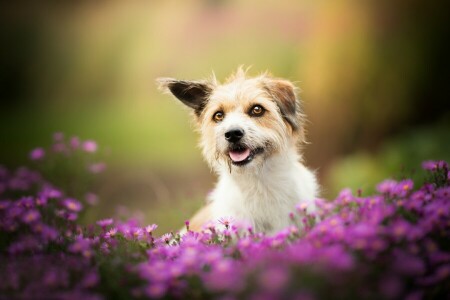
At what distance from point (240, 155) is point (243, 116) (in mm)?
369

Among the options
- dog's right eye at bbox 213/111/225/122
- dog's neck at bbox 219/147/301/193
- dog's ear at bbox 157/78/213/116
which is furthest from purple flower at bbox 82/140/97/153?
dog's neck at bbox 219/147/301/193

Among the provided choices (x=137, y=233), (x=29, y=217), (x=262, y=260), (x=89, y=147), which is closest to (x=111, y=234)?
(x=137, y=233)

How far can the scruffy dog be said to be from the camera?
13.5 ft

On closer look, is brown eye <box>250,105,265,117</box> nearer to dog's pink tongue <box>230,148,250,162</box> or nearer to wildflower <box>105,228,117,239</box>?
dog's pink tongue <box>230,148,250,162</box>

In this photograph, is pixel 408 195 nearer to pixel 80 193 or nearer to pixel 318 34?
pixel 80 193

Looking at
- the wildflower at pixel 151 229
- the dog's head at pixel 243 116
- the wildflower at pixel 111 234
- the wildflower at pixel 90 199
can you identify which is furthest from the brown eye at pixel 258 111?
the wildflower at pixel 90 199

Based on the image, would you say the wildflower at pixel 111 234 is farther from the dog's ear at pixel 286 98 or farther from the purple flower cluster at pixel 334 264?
the dog's ear at pixel 286 98

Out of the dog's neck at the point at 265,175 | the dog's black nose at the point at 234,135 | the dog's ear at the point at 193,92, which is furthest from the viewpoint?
the dog's ear at the point at 193,92

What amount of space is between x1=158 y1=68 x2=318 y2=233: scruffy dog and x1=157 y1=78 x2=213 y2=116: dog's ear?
0.04ft

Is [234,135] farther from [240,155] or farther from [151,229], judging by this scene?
[151,229]

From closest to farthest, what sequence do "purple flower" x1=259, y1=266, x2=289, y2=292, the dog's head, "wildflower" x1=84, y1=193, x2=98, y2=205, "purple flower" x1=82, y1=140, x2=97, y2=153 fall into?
1. "purple flower" x1=259, y1=266, x2=289, y2=292
2. the dog's head
3. "wildflower" x1=84, y1=193, x2=98, y2=205
4. "purple flower" x1=82, y1=140, x2=97, y2=153

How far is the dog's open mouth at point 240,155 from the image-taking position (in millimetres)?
4128

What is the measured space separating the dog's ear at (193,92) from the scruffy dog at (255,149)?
0.5 inches

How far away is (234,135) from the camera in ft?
13.2
